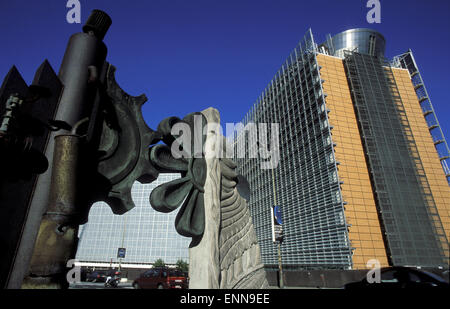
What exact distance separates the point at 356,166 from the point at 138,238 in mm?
46721

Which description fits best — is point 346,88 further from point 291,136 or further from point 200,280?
Answer: point 200,280

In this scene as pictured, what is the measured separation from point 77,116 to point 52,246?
135 centimetres

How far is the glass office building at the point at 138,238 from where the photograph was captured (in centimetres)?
5409

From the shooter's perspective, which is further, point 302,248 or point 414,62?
point 414,62

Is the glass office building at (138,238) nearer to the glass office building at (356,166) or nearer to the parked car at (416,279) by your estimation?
the glass office building at (356,166)

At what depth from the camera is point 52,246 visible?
185 centimetres

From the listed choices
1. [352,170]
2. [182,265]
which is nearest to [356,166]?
[352,170]

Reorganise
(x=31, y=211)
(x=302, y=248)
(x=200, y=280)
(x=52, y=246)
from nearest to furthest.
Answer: (x=52, y=246) → (x=31, y=211) → (x=200, y=280) → (x=302, y=248)

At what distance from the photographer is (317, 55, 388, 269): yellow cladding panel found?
21953 mm

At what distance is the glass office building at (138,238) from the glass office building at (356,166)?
25.8 m

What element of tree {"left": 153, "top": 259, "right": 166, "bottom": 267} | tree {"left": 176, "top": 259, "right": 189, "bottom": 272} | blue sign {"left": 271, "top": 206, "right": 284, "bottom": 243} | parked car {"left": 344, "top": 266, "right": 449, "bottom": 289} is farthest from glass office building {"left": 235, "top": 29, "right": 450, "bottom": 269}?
tree {"left": 153, "top": 259, "right": 166, "bottom": 267}

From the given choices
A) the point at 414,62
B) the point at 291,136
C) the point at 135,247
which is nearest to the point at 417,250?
the point at 291,136

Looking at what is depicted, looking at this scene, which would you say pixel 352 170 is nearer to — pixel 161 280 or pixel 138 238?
pixel 161 280

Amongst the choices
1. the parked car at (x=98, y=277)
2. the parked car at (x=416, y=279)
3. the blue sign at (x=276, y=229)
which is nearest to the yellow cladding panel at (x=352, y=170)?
the blue sign at (x=276, y=229)
